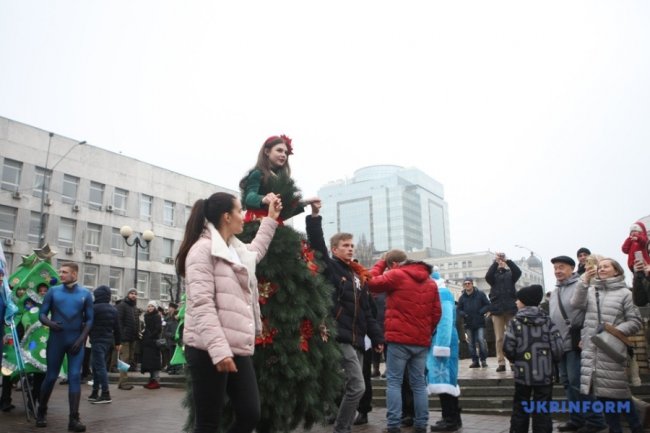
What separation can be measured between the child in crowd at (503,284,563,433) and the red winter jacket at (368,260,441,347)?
3.02ft

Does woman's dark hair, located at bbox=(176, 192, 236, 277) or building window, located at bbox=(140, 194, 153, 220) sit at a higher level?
building window, located at bbox=(140, 194, 153, 220)

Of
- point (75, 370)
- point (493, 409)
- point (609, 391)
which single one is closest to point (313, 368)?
point (609, 391)

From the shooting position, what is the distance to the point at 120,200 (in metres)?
47.0

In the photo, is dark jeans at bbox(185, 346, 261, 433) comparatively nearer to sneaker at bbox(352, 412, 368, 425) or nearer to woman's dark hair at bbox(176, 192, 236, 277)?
woman's dark hair at bbox(176, 192, 236, 277)

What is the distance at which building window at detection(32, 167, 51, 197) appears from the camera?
4009 centimetres

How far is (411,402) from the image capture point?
7.48 m

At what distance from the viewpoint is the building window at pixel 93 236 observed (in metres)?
43.6

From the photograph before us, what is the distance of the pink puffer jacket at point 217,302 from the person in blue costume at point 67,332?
422 cm

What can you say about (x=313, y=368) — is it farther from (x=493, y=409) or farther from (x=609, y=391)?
(x=493, y=409)

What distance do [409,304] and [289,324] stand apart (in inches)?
83.4

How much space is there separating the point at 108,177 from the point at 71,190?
11.9ft

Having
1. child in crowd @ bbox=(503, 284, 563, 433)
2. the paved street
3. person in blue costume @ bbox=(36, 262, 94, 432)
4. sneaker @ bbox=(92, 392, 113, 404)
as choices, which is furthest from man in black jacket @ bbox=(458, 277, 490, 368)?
person in blue costume @ bbox=(36, 262, 94, 432)

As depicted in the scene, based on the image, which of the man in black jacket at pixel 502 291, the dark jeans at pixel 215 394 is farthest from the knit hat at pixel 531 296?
the man in black jacket at pixel 502 291

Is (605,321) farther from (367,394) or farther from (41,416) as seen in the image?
(41,416)
